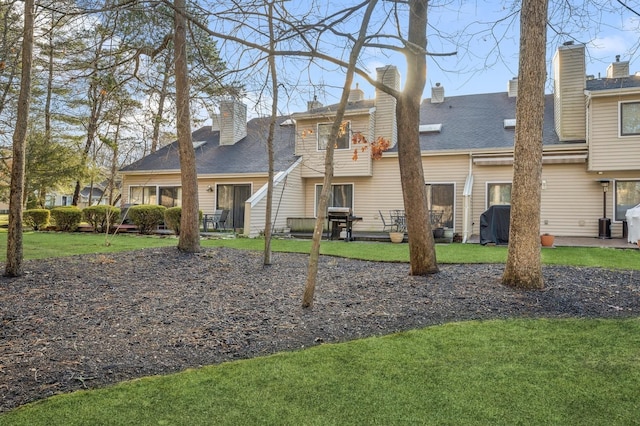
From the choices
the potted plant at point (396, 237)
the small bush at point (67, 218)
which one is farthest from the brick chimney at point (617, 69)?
the small bush at point (67, 218)

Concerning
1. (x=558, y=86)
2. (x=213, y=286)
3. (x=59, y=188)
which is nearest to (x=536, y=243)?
(x=213, y=286)

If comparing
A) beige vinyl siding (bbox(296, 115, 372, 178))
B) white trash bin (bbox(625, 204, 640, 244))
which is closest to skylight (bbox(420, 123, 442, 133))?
beige vinyl siding (bbox(296, 115, 372, 178))

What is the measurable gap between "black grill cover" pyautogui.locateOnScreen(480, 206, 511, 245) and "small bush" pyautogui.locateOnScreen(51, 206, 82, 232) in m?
14.5

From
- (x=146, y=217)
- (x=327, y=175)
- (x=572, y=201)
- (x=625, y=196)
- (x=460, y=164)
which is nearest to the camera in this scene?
(x=327, y=175)

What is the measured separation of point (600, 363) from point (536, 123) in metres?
3.00

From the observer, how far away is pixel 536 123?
470 cm

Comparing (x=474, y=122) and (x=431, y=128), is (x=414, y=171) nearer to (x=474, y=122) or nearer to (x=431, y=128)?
(x=431, y=128)

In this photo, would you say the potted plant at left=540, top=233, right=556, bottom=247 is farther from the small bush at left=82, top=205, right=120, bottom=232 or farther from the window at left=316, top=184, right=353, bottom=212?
the small bush at left=82, top=205, right=120, bottom=232

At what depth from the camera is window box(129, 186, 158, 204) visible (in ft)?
56.7

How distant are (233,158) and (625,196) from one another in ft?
45.7

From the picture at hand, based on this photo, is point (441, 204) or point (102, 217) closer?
point (441, 204)

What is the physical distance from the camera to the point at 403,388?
2340 mm

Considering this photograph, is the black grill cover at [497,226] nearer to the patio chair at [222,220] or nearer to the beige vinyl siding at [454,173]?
the beige vinyl siding at [454,173]

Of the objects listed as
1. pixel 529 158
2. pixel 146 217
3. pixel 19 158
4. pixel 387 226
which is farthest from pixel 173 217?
pixel 529 158
